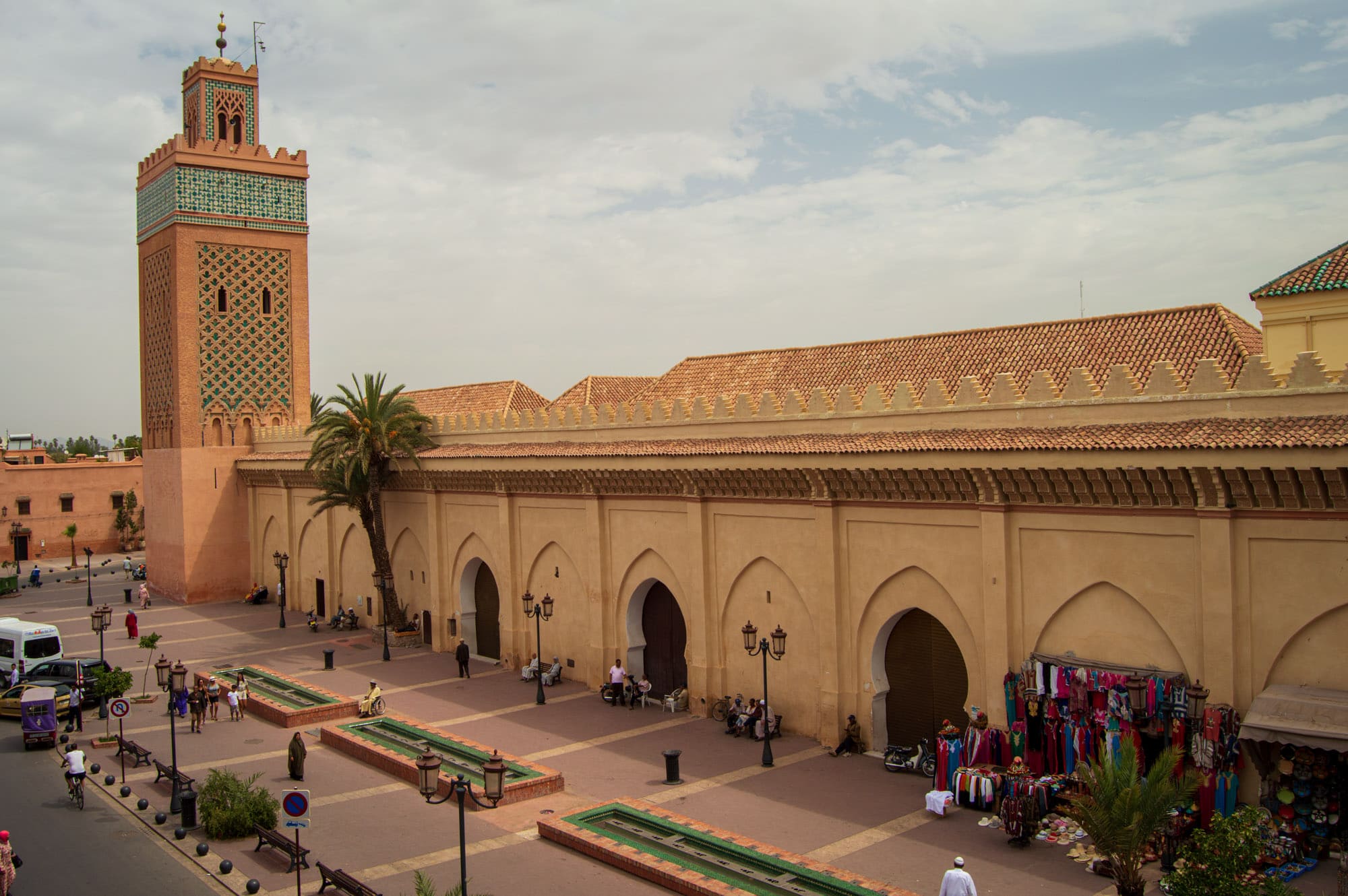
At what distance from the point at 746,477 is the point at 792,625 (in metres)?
2.46

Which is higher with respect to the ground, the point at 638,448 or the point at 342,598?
the point at 638,448

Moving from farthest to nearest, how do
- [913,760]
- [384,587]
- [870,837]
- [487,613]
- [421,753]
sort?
[384,587]
[487,613]
[421,753]
[913,760]
[870,837]

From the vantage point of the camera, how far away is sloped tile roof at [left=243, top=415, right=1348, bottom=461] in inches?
456

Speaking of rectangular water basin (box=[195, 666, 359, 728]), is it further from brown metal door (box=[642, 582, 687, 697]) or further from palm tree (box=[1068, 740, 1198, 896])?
palm tree (box=[1068, 740, 1198, 896])

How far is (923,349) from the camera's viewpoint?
19281 mm

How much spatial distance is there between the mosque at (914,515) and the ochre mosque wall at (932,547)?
1.4 inches

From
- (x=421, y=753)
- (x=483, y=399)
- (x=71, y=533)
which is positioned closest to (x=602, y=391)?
(x=483, y=399)

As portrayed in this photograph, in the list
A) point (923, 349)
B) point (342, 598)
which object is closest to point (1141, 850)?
point (923, 349)

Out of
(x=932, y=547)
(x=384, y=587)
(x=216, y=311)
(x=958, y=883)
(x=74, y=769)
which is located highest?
(x=216, y=311)

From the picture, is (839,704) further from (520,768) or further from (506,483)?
(506,483)

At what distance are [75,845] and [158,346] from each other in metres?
22.9

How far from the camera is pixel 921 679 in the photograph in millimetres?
16031

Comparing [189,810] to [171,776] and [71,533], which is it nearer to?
[171,776]

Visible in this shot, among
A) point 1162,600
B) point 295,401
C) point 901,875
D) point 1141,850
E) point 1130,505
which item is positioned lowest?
point 901,875
